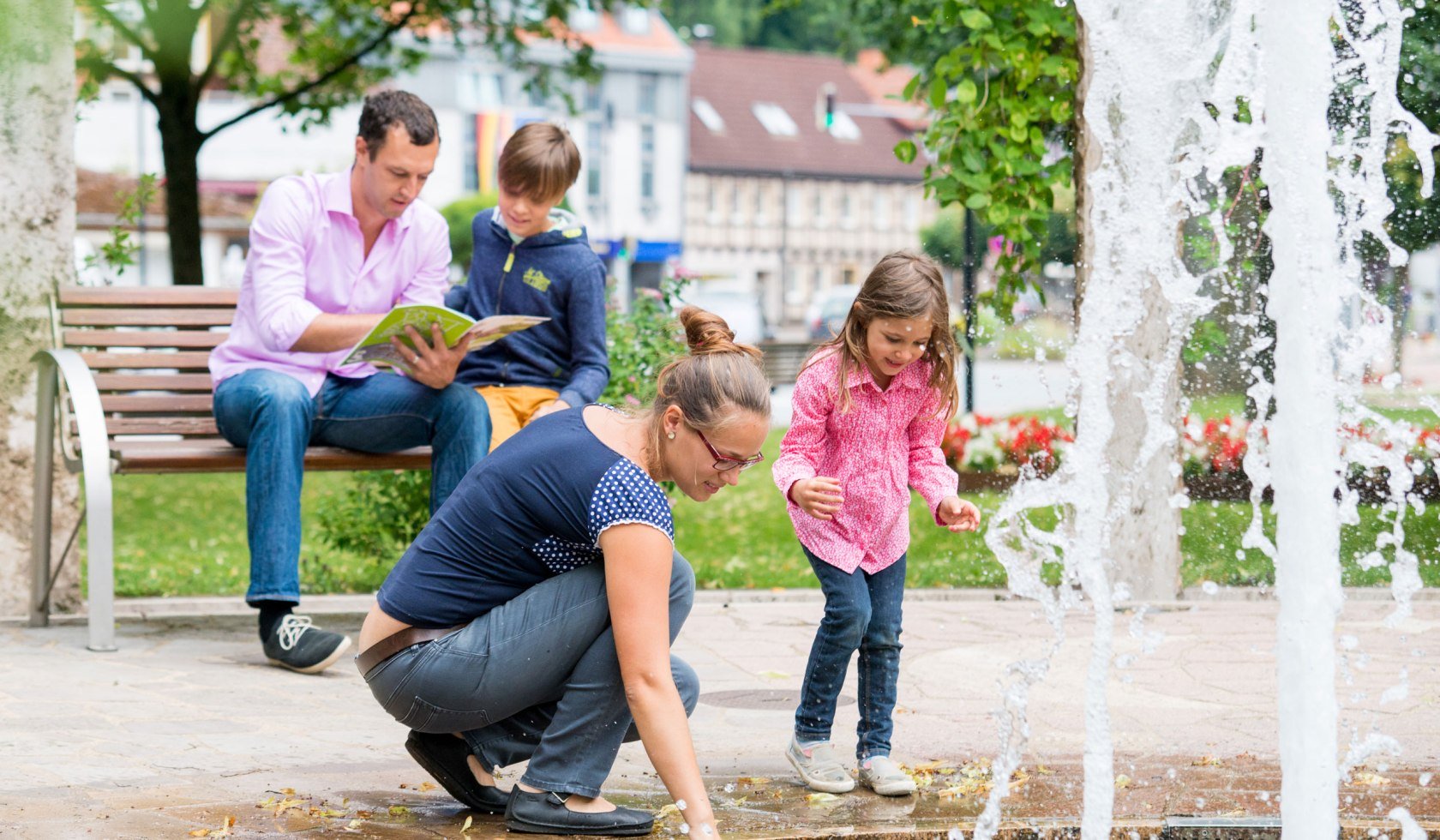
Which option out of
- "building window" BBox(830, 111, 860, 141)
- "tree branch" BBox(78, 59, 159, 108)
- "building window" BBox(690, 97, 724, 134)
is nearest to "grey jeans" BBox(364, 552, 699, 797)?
"tree branch" BBox(78, 59, 159, 108)

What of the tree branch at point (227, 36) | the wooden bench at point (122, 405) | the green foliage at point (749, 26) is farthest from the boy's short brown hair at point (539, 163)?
the green foliage at point (749, 26)

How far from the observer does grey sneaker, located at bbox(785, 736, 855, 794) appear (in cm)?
351

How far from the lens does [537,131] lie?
15.5 feet

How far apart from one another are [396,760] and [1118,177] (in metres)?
3.82

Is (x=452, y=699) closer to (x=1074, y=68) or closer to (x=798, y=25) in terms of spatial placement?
(x=1074, y=68)

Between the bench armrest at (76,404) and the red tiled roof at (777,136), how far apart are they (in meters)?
51.2

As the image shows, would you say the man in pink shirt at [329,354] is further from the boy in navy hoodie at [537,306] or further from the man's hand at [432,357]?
the boy in navy hoodie at [537,306]

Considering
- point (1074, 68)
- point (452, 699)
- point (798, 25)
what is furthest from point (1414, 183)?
point (798, 25)

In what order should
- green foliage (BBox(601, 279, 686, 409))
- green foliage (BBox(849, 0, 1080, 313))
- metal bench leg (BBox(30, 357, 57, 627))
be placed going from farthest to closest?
green foliage (BBox(849, 0, 1080, 313)) → green foliage (BBox(601, 279, 686, 409)) → metal bench leg (BBox(30, 357, 57, 627))

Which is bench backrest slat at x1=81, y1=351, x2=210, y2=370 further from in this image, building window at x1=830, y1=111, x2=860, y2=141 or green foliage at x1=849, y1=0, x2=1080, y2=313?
building window at x1=830, y1=111, x2=860, y2=141

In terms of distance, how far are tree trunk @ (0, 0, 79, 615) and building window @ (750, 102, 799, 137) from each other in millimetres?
54190

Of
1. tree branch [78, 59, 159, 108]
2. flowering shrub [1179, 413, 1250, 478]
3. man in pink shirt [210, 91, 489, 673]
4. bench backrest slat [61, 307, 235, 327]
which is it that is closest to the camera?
man in pink shirt [210, 91, 489, 673]

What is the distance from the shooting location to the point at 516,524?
305 cm

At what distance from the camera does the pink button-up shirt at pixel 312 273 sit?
193 inches
